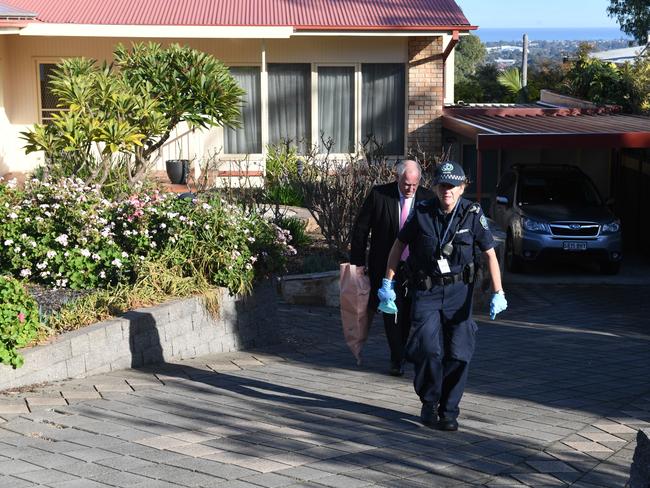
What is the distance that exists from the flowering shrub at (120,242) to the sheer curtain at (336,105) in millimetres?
10514

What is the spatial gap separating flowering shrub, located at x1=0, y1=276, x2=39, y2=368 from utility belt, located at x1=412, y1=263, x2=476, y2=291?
2.78 meters

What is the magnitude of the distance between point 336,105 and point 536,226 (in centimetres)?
598

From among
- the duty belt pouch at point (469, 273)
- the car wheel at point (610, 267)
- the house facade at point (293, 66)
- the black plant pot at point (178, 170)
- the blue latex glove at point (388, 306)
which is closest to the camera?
the duty belt pouch at point (469, 273)

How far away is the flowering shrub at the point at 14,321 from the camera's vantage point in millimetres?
7344

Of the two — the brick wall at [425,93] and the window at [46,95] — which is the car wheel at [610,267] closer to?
the brick wall at [425,93]

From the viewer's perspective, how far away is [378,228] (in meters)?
8.51

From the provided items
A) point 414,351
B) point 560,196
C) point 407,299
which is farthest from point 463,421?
point 560,196

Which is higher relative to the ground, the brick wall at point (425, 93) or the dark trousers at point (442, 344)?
the brick wall at point (425, 93)

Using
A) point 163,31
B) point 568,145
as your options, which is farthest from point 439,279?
point 163,31

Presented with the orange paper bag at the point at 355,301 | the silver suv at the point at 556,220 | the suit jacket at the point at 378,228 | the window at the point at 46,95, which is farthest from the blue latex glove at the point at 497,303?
the window at the point at 46,95

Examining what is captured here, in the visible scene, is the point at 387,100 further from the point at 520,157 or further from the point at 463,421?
the point at 463,421

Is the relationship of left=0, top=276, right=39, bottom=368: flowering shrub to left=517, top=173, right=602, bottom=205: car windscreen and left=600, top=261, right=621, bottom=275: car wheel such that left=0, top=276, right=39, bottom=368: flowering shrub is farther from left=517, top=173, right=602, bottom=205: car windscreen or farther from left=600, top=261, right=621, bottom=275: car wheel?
left=517, top=173, right=602, bottom=205: car windscreen

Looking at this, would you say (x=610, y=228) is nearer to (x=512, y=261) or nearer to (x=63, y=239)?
(x=512, y=261)

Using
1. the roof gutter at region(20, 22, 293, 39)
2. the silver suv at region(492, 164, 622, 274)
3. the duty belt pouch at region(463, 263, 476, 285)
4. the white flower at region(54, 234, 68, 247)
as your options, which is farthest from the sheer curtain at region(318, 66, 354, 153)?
the duty belt pouch at region(463, 263, 476, 285)
